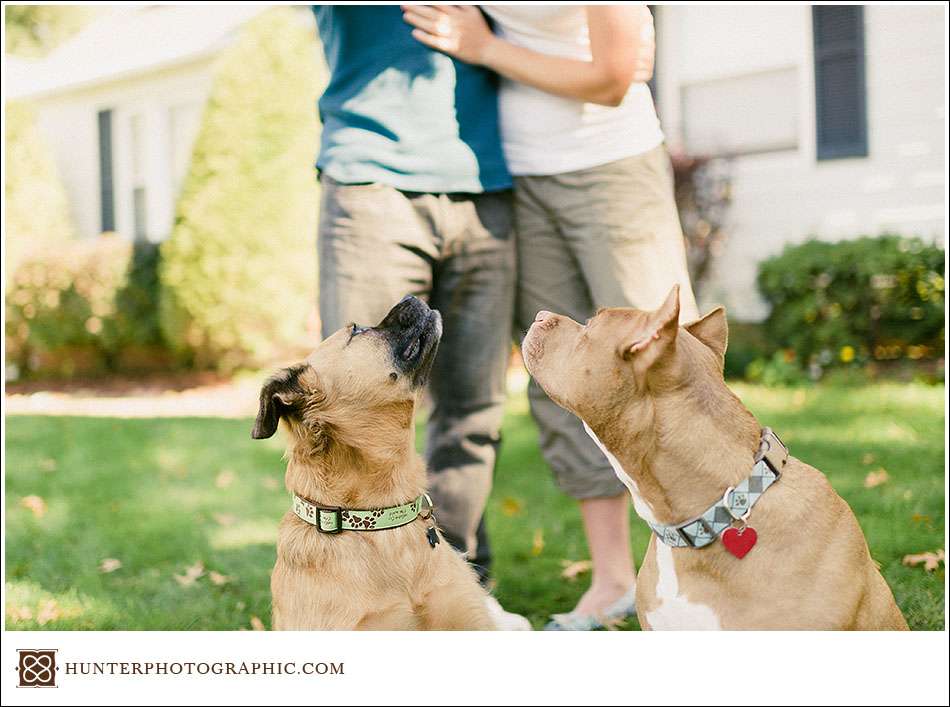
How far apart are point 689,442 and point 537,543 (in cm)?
197

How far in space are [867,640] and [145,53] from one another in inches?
187

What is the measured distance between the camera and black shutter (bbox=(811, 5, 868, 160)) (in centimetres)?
580

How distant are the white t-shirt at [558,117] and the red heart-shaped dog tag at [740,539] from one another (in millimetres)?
1090

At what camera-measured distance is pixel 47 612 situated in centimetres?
300

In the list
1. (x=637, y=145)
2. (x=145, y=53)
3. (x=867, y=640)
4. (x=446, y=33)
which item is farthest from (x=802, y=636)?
(x=145, y=53)

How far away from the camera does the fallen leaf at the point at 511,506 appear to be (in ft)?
13.6

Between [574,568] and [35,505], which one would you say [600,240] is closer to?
[574,568]

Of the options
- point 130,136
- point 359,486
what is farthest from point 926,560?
point 130,136

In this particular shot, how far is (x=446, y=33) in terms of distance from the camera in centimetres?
243

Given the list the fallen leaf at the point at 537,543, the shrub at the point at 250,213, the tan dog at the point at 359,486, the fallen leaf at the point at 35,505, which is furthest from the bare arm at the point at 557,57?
the shrub at the point at 250,213

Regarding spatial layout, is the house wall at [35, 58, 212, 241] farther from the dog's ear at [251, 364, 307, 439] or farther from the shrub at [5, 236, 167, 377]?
the dog's ear at [251, 364, 307, 439]

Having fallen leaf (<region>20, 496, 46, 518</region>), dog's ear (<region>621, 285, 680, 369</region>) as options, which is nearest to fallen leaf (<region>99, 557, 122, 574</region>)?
fallen leaf (<region>20, 496, 46, 518</region>)

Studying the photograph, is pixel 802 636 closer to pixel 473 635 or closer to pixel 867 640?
pixel 867 640

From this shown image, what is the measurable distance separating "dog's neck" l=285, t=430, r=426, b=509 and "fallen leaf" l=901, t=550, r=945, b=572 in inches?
71.4
